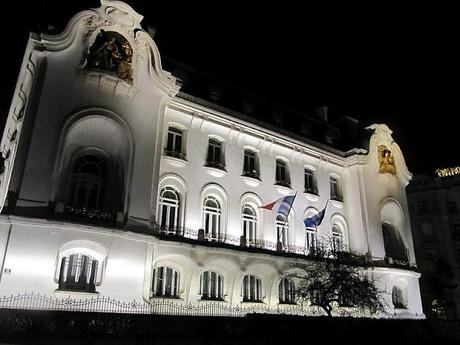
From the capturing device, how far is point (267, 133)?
31.0m

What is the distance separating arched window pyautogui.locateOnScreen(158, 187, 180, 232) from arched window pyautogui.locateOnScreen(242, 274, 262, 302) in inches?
238

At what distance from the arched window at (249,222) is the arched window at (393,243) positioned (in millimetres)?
14446

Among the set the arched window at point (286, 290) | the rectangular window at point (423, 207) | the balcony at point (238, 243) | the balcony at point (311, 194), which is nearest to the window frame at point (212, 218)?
the balcony at point (238, 243)

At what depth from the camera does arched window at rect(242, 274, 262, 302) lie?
26.2 m

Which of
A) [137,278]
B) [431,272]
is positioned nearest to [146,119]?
[137,278]

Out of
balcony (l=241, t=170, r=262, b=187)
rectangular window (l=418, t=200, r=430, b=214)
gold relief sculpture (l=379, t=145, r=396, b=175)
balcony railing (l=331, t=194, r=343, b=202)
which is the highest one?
rectangular window (l=418, t=200, r=430, b=214)

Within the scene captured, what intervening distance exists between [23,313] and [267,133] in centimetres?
2108

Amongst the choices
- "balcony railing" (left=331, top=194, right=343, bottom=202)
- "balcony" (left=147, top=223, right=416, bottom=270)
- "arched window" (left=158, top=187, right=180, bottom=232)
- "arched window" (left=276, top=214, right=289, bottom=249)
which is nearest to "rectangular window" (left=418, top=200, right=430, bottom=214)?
"balcony railing" (left=331, top=194, right=343, bottom=202)

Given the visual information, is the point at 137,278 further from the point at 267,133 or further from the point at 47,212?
the point at 267,133

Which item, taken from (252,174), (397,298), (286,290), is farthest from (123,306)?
(397,298)

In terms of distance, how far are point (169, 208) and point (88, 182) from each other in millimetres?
5189

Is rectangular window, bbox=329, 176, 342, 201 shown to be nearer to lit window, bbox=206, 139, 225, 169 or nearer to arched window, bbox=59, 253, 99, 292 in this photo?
lit window, bbox=206, 139, 225, 169

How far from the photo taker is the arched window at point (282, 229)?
30102 mm

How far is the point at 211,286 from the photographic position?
24953 mm
